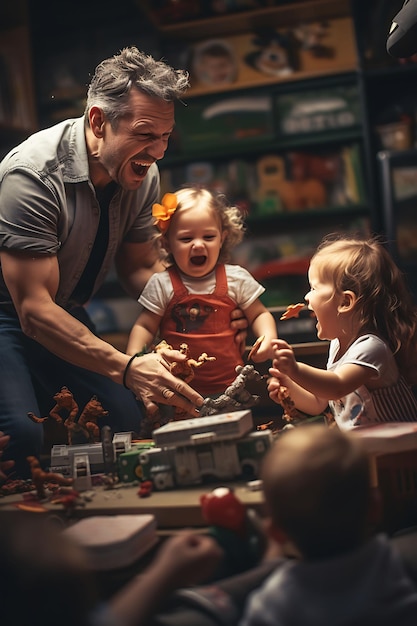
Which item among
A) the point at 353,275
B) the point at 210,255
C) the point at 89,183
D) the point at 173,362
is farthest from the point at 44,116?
the point at 353,275

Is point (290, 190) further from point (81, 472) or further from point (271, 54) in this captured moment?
point (81, 472)

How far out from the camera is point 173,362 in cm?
121

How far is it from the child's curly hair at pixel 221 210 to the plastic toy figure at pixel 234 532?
0.55 m

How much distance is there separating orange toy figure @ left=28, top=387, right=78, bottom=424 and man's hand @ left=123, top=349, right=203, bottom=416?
86 millimetres

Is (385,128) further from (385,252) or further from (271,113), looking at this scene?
(385,252)

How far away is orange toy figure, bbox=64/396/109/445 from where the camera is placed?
1173mm

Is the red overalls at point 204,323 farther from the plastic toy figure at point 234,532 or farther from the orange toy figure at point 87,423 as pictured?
the plastic toy figure at point 234,532

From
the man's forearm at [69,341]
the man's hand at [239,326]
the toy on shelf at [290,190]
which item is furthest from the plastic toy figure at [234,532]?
the toy on shelf at [290,190]

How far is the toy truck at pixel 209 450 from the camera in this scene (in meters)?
0.99

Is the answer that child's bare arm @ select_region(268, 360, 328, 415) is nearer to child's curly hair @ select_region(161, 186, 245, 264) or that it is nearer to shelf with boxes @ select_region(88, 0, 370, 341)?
child's curly hair @ select_region(161, 186, 245, 264)

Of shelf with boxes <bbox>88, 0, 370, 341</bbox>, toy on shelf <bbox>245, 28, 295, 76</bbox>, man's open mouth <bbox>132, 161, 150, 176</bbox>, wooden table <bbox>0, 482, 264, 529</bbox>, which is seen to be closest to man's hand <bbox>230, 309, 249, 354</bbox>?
man's open mouth <bbox>132, 161, 150, 176</bbox>

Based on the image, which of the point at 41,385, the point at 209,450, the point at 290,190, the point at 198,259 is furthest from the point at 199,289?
the point at 290,190

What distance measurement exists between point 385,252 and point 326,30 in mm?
1580

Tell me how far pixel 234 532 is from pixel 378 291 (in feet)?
1.43
